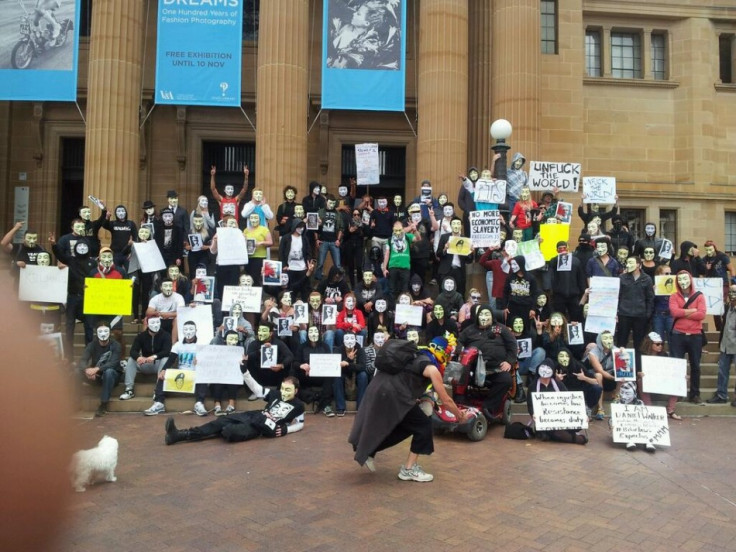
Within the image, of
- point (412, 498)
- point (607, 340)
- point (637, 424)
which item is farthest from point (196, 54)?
point (412, 498)

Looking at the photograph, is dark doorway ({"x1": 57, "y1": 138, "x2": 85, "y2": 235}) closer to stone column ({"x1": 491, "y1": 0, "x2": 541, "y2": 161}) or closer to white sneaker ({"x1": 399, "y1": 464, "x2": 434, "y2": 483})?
stone column ({"x1": 491, "y1": 0, "x2": 541, "y2": 161})

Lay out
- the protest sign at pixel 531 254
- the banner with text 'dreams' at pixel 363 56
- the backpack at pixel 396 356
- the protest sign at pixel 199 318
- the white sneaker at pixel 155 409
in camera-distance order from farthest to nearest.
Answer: the banner with text 'dreams' at pixel 363 56 → the protest sign at pixel 531 254 → the protest sign at pixel 199 318 → the white sneaker at pixel 155 409 → the backpack at pixel 396 356

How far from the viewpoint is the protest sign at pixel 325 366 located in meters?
10.9

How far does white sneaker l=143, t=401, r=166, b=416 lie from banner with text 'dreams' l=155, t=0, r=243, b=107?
27.2 ft

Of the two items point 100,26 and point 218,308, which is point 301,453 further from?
point 100,26

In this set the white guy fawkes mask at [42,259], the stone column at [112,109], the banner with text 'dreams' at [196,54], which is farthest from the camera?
the stone column at [112,109]

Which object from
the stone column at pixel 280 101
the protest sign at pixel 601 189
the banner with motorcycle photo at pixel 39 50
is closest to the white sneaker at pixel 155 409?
the stone column at pixel 280 101

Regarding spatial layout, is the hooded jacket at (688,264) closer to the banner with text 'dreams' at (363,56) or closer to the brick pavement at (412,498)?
the brick pavement at (412,498)

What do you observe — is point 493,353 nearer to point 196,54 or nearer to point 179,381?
point 179,381

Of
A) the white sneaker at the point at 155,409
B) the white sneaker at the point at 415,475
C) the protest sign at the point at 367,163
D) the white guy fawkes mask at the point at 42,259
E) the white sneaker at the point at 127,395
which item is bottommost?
the white sneaker at the point at 415,475

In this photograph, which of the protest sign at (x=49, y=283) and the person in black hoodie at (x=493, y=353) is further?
the protest sign at (x=49, y=283)

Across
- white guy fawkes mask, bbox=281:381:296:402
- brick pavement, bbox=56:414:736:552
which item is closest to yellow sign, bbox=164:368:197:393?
brick pavement, bbox=56:414:736:552

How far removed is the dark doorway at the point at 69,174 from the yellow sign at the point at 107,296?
33.1ft

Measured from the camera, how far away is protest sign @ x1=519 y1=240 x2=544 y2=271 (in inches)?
498
